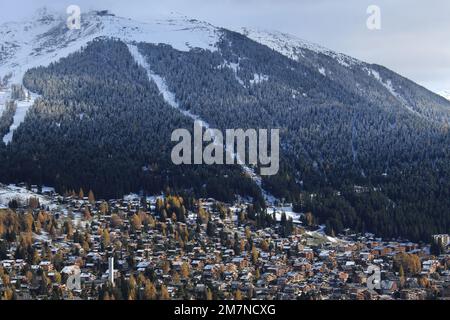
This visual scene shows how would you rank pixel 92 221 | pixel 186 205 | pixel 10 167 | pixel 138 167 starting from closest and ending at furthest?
pixel 92 221
pixel 186 205
pixel 10 167
pixel 138 167

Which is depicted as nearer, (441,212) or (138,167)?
(441,212)

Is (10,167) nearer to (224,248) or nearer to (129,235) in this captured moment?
(129,235)

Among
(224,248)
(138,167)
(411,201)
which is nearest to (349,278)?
(224,248)

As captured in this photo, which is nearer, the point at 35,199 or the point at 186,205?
the point at 35,199

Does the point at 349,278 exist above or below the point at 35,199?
below

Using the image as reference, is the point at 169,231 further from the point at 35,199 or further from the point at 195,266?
the point at 35,199

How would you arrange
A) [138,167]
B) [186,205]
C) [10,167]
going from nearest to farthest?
[186,205]
[10,167]
[138,167]
